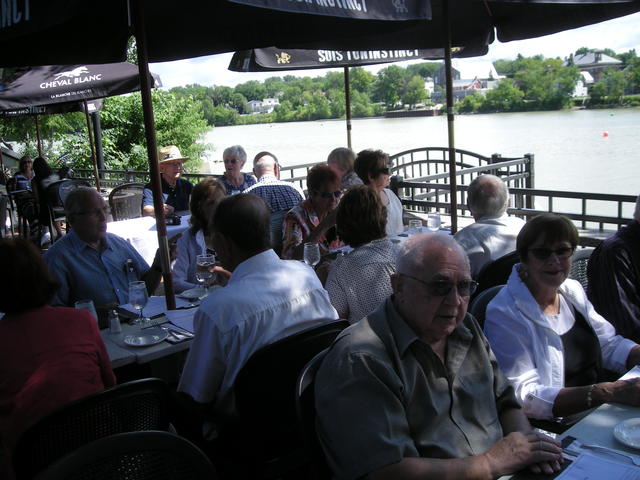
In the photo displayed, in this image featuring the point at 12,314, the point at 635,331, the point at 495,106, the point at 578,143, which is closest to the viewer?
the point at 12,314

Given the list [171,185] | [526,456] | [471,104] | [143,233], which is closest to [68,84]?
[171,185]

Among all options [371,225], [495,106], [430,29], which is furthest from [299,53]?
[495,106]

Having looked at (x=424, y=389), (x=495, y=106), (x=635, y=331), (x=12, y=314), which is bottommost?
(x=635, y=331)

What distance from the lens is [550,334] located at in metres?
2.39

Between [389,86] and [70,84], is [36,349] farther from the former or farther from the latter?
[389,86]

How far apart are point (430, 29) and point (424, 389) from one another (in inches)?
213

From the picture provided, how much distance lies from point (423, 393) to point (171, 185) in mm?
5974

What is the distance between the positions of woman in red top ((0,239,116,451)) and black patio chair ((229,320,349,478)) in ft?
2.15

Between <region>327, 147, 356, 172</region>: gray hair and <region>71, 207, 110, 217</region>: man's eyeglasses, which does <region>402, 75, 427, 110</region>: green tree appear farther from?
<region>71, 207, 110, 217</region>: man's eyeglasses

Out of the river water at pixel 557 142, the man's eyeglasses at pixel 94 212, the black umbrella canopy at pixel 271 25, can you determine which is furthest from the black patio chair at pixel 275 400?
the river water at pixel 557 142

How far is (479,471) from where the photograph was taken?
5.36 feet

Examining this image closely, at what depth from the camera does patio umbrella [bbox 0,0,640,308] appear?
328 centimetres

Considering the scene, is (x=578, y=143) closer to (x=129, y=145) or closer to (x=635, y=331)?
(x=635, y=331)

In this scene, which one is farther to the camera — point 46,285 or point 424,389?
point 46,285
